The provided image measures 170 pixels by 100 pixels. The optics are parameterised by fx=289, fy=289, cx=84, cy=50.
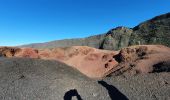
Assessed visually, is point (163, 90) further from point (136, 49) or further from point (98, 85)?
point (136, 49)

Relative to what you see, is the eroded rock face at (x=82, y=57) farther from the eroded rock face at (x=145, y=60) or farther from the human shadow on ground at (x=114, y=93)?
the human shadow on ground at (x=114, y=93)

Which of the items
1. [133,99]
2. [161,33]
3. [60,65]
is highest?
[161,33]

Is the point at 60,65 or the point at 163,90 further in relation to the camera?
the point at 60,65

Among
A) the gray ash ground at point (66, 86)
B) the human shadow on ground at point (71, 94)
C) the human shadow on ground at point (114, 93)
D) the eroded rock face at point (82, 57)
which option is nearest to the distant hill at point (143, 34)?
the eroded rock face at point (82, 57)

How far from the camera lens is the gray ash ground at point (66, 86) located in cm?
1248

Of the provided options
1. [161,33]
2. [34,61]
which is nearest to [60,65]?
[34,61]

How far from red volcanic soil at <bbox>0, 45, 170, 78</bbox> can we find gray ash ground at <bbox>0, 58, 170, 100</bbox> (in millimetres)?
3981

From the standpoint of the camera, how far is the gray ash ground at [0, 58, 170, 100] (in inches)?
492

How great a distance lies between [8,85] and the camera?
13.3m

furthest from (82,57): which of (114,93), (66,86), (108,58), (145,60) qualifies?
(114,93)

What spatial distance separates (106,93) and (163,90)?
2612 millimetres

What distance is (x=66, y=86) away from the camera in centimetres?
1341

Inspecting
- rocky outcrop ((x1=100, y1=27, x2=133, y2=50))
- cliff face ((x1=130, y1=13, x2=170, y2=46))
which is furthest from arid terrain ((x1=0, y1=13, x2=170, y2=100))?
rocky outcrop ((x1=100, y1=27, x2=133, y2=50))

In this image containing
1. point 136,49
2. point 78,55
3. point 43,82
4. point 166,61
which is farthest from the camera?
point 78,55
